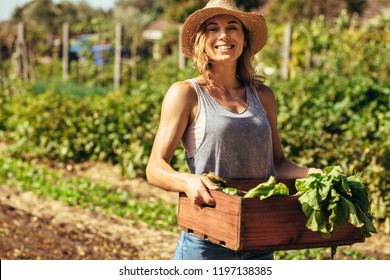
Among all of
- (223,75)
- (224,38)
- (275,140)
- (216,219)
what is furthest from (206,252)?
(224,38)

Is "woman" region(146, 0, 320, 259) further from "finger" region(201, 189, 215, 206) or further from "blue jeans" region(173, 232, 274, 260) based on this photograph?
"finger" region(201, 189, 215, 206)

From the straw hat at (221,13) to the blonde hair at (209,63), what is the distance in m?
0.03

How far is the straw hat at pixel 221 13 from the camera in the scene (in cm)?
311

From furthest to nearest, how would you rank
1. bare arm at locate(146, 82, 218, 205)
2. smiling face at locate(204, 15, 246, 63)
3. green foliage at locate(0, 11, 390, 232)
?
1. green foliage at locate(0, 11, 390, 232)
2. smiling face at locate(204, 15, 246, 63)
3. bare arm at locate(146, 82, 218, 205)

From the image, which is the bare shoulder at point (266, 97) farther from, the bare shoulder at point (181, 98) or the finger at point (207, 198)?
the finger at point (207, 198)

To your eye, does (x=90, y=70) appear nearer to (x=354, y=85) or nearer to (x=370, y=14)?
(x=354, y=85)

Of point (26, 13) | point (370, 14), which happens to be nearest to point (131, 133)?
→ point (370, 14)

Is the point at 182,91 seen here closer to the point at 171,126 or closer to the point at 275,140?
the point at 171,126

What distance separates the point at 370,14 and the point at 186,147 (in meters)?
28.4

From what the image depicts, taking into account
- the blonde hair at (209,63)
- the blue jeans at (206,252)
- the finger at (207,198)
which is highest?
the blonde hair at (209,63)

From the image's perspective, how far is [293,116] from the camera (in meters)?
8.00

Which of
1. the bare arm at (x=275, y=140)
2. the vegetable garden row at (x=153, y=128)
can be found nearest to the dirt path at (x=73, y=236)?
the vegetable garden row at (x=153, y=128)

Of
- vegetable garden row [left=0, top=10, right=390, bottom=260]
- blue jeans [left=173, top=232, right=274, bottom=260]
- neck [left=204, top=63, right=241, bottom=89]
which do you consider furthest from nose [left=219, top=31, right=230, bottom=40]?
vegetable garden row [left=0, top=10, right=390, bottom=260]

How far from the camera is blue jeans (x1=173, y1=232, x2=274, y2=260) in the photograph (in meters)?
2.96
